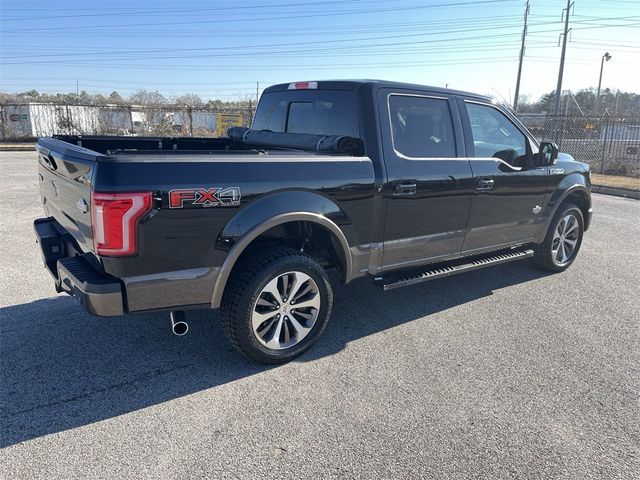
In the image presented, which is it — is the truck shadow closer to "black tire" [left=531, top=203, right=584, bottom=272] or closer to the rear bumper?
the rear bumper

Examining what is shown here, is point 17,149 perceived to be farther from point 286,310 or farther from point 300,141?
point 286,310

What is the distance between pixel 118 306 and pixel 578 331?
3.69 meters

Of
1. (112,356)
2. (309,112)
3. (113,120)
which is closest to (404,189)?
(309,112)

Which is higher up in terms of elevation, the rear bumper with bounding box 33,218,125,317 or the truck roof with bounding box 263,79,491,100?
the truck roof with bounding box 263,79,491,100

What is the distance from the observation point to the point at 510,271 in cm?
588

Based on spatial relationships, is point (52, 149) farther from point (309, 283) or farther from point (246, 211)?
point (309, 283)

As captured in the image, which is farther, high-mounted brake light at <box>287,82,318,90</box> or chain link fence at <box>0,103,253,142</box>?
chain link fence at <box>0,103,253,142</box>

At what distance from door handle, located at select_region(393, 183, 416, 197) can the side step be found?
71 cm

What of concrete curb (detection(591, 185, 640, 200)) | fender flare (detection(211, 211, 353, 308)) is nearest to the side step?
fender flare (detection(211, 211, 353, 308))

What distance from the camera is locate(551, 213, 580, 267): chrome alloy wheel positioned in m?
5.72

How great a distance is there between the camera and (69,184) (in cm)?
317

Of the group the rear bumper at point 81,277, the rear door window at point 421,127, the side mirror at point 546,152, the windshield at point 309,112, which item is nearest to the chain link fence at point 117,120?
the side mirror at point 546,152

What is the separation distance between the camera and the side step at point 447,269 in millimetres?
4051

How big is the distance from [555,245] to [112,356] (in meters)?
4.86
